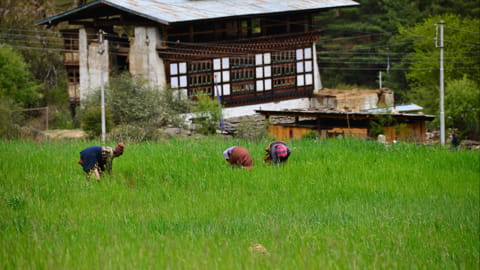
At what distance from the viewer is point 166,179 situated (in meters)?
17.4

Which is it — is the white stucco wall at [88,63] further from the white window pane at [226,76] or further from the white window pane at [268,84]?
the white window pane at [268,84]

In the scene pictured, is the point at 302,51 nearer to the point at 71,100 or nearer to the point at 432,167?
the point at 71,100

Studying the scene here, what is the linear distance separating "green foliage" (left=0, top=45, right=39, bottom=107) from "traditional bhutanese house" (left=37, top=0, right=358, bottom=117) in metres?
2.63

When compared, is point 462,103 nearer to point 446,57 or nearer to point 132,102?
point 446,57

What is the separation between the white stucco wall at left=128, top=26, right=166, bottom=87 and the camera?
137ft

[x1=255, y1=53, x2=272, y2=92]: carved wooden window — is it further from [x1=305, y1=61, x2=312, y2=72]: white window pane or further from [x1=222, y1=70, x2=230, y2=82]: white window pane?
[x1=305, y1=61, x2=312, y2=72]: white window pane

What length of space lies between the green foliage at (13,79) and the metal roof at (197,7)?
3.95m

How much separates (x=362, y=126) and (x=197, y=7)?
12.1 m

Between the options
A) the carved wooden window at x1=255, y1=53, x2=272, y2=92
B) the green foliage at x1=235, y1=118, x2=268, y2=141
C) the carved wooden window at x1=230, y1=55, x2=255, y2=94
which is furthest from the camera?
the carved wooden window at x1=255, y1=53, x2=272, y2=92

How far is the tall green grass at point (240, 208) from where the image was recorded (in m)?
9.09

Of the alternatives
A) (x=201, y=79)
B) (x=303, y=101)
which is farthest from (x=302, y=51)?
(x=201, y=79)

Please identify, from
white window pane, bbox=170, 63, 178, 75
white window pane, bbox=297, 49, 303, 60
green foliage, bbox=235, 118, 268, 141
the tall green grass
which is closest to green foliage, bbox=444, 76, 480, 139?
white window pane, bbox=297, 49, 303, 60

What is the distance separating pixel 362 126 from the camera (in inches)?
1512

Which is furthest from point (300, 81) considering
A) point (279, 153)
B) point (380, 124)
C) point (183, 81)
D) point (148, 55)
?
point (279, 153)
